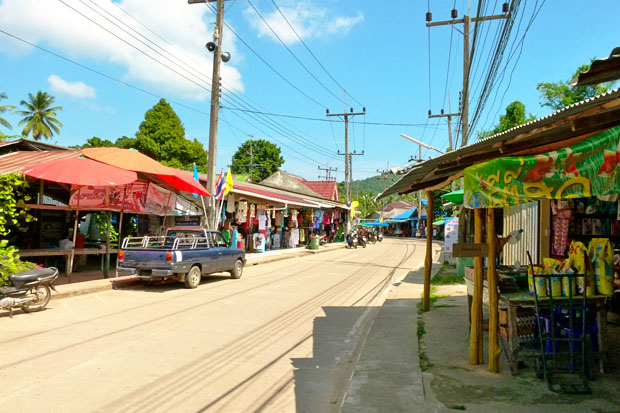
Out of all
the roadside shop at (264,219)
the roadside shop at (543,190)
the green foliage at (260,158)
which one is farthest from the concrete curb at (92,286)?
the green foliage at (260,158)

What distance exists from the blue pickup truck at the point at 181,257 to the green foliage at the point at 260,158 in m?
50.9

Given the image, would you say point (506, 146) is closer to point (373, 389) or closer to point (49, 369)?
point (373, 389)

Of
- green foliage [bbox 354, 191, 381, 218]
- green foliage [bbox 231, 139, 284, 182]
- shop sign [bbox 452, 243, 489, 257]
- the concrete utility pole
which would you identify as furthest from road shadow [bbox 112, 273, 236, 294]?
green foliage [bbox 354, 191, 381, 218]

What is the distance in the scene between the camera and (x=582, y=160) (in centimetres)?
405

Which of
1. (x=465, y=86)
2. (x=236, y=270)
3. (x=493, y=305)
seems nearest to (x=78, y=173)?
(x=236, y=270)

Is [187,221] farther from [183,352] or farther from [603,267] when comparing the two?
[603,267]

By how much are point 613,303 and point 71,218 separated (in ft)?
52.5

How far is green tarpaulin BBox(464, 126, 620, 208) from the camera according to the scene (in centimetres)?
376

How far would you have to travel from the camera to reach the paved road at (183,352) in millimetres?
4770

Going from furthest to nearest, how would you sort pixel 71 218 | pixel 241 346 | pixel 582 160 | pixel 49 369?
pixel 71 218
pixel 241 346
pixel 49 369
pixel 582 160

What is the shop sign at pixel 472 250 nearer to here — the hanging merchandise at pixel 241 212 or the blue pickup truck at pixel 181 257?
the blue pickup truck at pixel 181 257

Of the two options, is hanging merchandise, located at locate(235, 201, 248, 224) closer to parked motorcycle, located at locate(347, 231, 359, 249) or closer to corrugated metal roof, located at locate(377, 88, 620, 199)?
corrugated metal roof, located at locate(377, 88, 620, 199)

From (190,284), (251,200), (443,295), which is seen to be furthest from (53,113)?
(443,295)

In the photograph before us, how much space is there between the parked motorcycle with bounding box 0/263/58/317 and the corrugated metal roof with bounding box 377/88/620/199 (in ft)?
25.0
